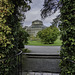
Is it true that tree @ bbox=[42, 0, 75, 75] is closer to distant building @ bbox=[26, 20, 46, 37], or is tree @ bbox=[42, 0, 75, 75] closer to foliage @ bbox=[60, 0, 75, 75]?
foliage @ bbox=[60, 0, 75, 75]

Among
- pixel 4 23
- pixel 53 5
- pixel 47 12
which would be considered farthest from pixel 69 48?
pixel 53 5

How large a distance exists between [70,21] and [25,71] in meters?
2.47

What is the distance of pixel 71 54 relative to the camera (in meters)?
2.03

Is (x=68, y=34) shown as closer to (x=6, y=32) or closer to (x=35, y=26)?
(x=6, y=32)

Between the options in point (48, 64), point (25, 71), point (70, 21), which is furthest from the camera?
point (48, 64)

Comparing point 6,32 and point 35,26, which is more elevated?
point 35,26

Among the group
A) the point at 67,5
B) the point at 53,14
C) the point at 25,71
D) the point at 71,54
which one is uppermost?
the point at 53,14

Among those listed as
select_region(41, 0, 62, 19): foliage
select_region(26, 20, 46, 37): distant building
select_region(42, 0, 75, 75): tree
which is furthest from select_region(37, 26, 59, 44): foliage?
select_region(42, 0, 75, 75): tree

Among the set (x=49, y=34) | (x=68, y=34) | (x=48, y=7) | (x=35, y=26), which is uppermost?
(x=48, y=7)

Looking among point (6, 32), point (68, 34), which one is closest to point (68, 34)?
point (68, 34)

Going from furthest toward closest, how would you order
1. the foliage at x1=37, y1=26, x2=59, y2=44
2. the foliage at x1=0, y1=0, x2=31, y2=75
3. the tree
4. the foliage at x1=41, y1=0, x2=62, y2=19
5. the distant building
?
the foliage at x1=37, y1=26, x2=59, y2=44
the distant building
the foliage at x1=41, y1=0, x2=62, y2=19
the tree
the foliage at x1=0, y1=0, x2=31, y2=75

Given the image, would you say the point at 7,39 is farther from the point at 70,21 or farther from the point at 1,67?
the point at 70,21

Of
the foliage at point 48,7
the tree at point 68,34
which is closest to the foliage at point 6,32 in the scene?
the tree at point 68,34

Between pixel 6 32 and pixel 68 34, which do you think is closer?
pixel 6 32
